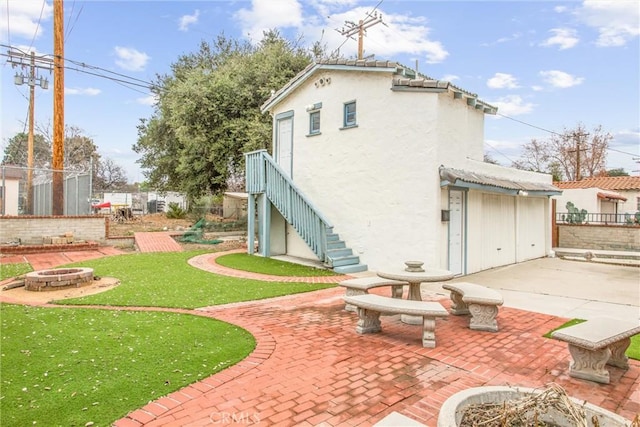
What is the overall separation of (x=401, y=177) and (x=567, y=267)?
20.4 feet

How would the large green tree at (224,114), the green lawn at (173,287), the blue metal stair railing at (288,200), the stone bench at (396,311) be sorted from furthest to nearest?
the large green tree at (224,114) < the blue metal stair railing at (288,200) < the green lawn at (173,287) < the stone bench at (396,311)

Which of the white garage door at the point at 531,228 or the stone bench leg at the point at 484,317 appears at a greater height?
the white garage door at the point at 531,228

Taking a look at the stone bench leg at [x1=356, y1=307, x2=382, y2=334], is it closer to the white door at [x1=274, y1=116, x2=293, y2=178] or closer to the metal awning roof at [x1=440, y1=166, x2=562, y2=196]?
the metal awning roof at [x1=440, y1=166, x2=562, y2=196]

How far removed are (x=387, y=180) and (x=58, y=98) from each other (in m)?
12.8

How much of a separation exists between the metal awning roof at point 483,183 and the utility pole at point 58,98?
13.5 metres

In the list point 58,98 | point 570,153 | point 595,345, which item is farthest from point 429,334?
point 570,153

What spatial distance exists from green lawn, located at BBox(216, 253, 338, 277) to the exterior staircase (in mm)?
535

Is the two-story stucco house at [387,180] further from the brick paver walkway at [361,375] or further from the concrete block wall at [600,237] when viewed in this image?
the concrete block wall at [600,237]

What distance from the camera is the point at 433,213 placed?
887cm

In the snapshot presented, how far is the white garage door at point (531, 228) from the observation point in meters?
12.3

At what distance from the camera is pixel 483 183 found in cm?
931

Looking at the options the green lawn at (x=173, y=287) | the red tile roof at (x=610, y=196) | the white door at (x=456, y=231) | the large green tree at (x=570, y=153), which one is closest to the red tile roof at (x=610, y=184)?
the red tile roof at (x=610, y=196)

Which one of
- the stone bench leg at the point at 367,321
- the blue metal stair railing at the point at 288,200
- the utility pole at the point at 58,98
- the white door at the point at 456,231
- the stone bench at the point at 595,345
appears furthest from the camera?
the utility pole at the point at 58,98

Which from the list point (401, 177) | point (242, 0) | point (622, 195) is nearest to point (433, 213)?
point (401, 177)
